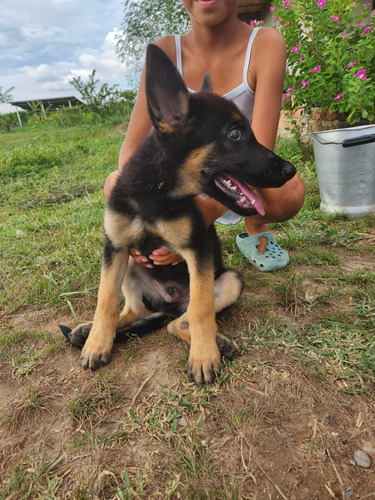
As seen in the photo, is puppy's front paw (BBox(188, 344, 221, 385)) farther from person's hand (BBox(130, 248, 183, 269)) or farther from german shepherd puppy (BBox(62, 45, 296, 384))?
person's hand (BBox(130, 248, 183, 269))

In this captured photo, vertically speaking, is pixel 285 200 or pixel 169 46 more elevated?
pixel 169 46

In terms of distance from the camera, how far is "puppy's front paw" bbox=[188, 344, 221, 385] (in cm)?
191

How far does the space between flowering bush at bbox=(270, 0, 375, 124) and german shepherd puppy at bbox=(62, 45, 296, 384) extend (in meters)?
3.34

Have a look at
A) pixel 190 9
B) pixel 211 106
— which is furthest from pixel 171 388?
pixel 190 9

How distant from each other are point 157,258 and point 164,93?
98 cm

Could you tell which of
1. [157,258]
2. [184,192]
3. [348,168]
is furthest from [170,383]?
[348,168]

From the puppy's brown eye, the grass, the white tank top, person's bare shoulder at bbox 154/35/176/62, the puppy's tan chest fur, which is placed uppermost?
person's bare shoulder at bbox 154/35/176/62

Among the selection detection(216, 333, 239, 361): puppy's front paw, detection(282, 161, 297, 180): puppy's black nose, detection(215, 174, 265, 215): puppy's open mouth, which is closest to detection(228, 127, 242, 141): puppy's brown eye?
detection(215, 174, 265, 215): puppy's open mouth

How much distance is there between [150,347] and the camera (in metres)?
2.25

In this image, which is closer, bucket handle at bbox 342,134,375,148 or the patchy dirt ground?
the patchy dirt ground

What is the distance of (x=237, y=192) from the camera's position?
2020 mm

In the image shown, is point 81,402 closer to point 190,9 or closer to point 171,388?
point 171,388

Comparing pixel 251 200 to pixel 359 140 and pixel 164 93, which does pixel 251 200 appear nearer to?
pixel 164 93

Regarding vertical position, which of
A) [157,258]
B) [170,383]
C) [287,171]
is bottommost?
[170,383]
